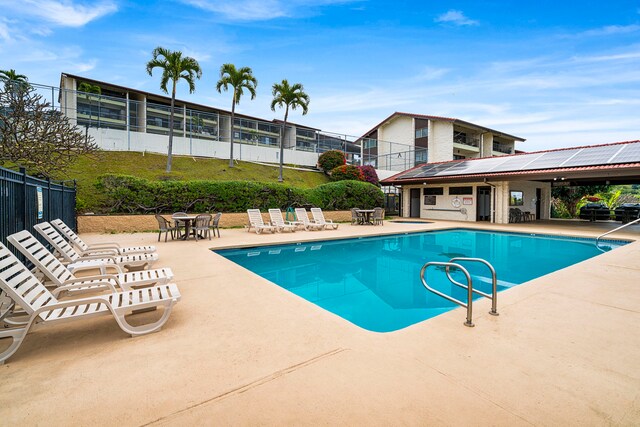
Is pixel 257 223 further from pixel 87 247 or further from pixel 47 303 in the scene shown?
pixel 47 303

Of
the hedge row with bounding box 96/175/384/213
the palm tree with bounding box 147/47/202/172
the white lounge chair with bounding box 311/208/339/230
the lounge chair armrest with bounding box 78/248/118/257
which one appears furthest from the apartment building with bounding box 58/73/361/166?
the lounge chair armrest with bounding box 78/248/118/257

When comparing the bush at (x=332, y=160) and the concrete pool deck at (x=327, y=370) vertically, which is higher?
the bush at (x=332, y=160)

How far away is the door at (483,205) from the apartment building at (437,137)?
1170cm

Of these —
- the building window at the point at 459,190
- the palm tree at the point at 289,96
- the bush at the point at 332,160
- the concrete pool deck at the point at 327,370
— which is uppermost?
the palm tree at the point at 289,96

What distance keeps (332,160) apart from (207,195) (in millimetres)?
13982

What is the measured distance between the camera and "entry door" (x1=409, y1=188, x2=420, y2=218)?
79.7ft

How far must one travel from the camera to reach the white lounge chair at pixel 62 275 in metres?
3.69

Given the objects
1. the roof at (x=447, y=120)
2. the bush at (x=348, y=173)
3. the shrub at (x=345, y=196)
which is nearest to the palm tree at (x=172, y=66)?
the shrub at (x=345, y=196)

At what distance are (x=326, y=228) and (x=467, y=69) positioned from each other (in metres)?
13.0

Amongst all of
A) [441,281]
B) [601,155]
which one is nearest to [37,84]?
[441,281]

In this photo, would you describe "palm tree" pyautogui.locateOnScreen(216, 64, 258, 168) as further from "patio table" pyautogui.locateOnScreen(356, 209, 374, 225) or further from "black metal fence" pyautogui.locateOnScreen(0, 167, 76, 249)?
"black metal fence" pyautogui.locateOnScreen(0, 167, 76, 249)

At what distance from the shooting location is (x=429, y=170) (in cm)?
2319

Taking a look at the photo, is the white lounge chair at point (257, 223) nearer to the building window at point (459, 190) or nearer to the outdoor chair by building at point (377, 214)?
the outdoor chair by building at point (377, 214)

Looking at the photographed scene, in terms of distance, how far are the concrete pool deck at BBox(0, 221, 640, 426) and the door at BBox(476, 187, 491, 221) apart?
675 inches
